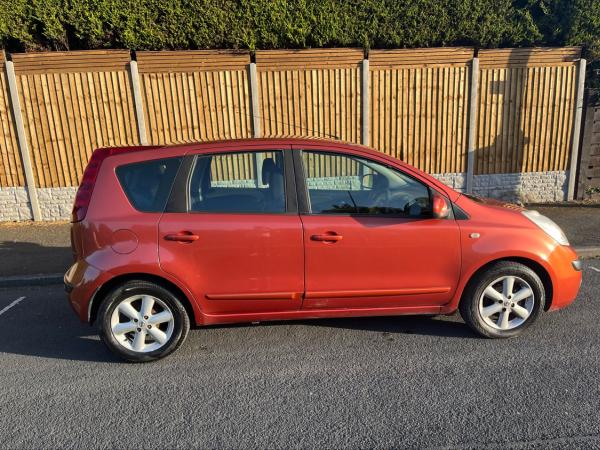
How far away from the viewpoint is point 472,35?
7.40 m

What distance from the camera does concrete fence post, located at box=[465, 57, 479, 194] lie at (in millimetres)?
7469

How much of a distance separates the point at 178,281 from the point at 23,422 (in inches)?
49.1

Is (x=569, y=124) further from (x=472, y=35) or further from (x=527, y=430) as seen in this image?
(x=527, y=430)

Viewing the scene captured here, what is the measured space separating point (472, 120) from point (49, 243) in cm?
711

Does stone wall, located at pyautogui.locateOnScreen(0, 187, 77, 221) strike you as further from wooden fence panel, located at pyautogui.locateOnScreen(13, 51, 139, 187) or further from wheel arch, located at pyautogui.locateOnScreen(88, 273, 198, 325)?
wheel arch, located at pyautogui.locateOnScreen(88, 273, 198, 325)

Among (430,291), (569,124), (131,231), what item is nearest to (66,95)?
(131,231)

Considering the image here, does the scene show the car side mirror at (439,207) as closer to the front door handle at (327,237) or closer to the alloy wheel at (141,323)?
the front door handle at (327,237)

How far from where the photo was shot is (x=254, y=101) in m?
7.32

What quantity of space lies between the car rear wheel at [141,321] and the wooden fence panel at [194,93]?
4355 millimetres

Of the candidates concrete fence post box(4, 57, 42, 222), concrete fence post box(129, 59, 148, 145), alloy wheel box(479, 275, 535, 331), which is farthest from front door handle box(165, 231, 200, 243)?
A: concrete fence post box(4, 57, 42, 222)

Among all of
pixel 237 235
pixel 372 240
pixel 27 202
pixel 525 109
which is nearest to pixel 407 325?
pixel 372 240

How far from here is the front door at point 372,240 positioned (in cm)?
329

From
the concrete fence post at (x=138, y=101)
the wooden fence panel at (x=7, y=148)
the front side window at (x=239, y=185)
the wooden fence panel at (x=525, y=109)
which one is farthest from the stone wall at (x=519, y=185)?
the wooden fence panel at (x=7, y=148)

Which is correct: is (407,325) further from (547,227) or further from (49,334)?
(49,334)
